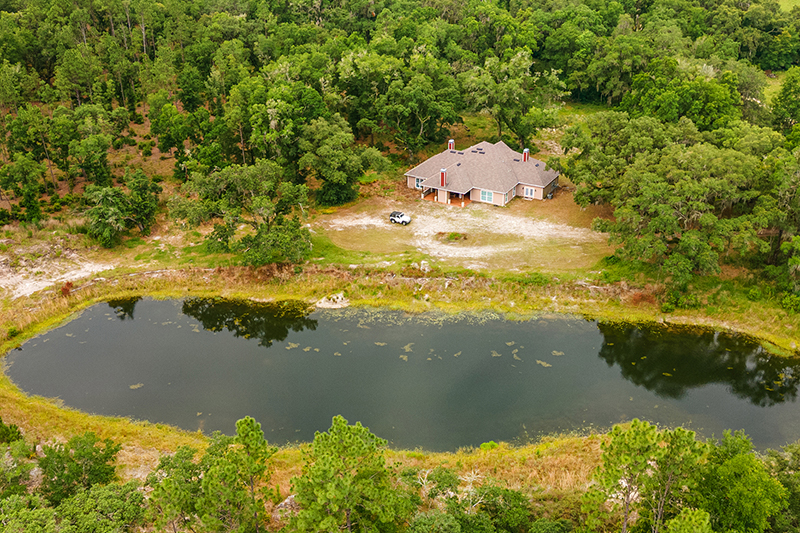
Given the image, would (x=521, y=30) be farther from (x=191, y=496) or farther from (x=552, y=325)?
(x=191, y=496)

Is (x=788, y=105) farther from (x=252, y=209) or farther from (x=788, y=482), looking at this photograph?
(x=252, y=209)

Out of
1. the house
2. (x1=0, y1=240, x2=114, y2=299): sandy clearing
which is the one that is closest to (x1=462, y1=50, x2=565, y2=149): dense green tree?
the house

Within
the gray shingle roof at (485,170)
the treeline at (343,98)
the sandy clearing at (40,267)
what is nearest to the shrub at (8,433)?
the sandy clearing at (40,267)

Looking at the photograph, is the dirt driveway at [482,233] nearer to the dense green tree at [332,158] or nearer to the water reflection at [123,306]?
the dense green tree at [332,158]

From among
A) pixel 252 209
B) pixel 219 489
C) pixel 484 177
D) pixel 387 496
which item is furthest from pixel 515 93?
pixel 219 489

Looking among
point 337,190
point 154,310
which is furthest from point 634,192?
point 154,310


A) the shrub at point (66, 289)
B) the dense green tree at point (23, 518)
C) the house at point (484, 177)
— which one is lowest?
the shrub at point (66, 289)
